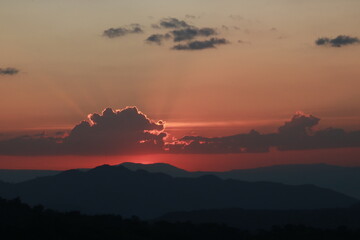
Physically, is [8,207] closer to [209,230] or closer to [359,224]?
[209,230]

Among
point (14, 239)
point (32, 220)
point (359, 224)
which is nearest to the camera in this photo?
point (14, 239)

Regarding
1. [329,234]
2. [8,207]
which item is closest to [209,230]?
[329,234]

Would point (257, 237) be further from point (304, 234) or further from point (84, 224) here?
point (84, 224)

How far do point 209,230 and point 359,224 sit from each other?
73416 mm

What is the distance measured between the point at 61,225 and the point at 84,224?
594 centimetres

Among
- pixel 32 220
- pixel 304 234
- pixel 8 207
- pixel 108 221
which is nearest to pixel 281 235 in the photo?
pixel 304 234

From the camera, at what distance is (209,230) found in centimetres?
13512

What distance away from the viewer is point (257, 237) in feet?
402

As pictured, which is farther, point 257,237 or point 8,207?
point 8,207

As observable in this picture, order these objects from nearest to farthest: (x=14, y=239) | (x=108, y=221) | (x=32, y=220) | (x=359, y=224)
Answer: (x=14, y=239) < (x=32, y=220) < (x=108, y=221) < (x=359, y=224)

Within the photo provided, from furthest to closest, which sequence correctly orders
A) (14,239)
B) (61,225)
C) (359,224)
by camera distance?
1. (359,224)
2. (61,225)
3. (14,239)

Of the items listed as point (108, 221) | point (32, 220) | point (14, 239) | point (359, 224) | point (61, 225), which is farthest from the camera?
point (359, 224)

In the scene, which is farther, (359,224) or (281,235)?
(359,224)

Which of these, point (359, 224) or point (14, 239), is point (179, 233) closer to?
point (14, 239)
